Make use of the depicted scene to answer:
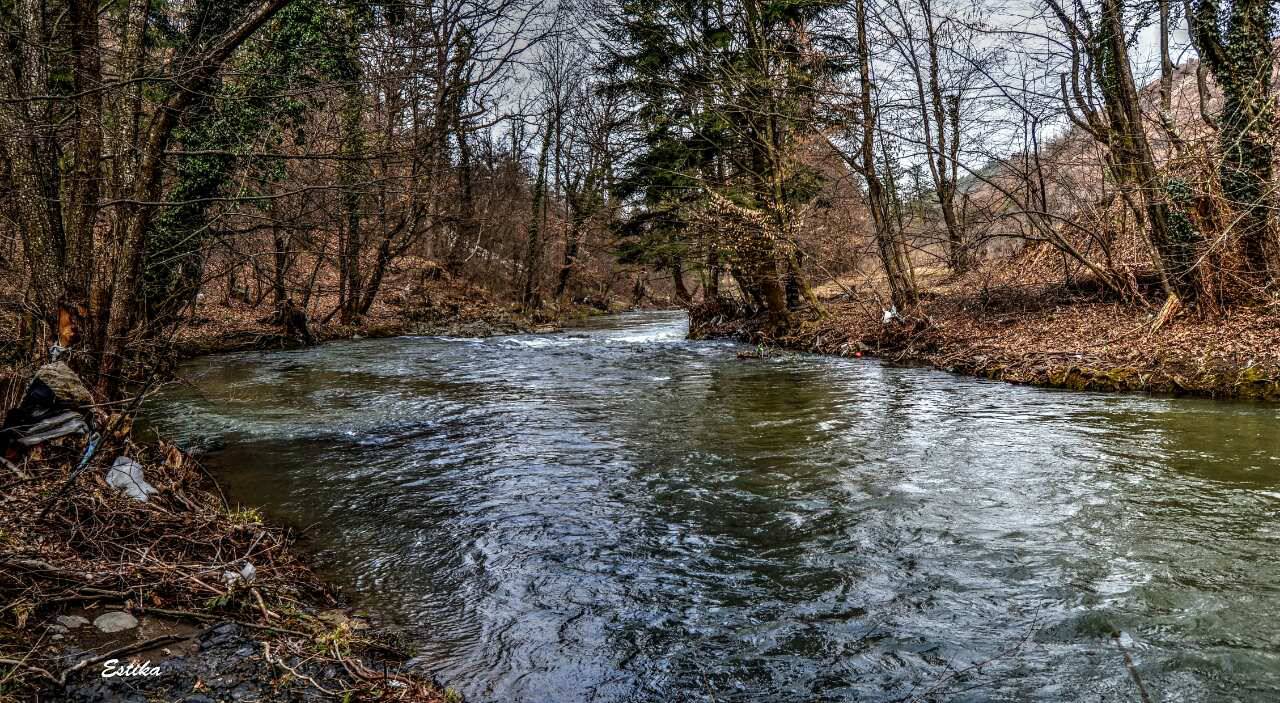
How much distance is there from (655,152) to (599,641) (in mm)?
19464

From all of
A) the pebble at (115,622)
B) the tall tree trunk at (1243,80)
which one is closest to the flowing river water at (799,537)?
the pebble at (115,622)

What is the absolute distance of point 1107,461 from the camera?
6.76 m

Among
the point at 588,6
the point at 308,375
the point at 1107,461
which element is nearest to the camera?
the point at 1107,461

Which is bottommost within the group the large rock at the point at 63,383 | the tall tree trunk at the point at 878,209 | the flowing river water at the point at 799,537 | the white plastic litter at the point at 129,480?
the flowing river water at the point at 799,537

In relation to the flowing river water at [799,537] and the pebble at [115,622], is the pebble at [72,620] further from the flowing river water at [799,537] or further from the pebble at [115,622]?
the flowing river water at [799,537]

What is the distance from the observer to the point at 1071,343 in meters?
12.4

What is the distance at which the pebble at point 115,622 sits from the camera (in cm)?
306

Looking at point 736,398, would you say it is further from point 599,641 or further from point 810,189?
point 810,189

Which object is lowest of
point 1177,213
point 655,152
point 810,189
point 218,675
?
point 218,675

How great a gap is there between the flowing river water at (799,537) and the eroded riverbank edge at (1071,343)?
0.87 meters

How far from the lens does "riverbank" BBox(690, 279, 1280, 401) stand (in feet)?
32.8

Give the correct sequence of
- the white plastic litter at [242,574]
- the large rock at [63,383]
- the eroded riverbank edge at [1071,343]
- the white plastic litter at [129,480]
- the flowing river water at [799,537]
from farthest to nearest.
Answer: the eroded riverbank edge at [1071,343] → the large rock at [63,383] → the white plastic litter at [129,480] → the white plastic litter at [242,574] → the flowing river water at [799,537]

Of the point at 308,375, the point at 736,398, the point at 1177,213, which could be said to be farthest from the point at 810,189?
the point at 308,375

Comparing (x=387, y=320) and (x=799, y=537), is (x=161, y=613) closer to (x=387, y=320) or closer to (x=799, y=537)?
(x=799, y=537)
